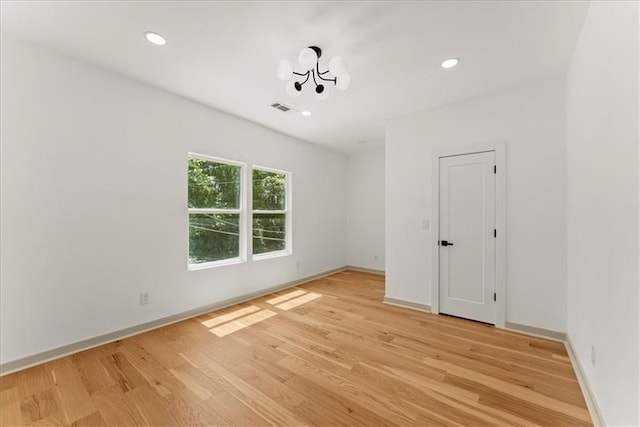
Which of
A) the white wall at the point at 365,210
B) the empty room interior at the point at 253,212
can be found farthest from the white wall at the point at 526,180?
the white wall at the point at 365,210

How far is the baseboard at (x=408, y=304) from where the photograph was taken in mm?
3594

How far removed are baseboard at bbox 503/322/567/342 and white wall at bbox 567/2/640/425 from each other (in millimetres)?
495

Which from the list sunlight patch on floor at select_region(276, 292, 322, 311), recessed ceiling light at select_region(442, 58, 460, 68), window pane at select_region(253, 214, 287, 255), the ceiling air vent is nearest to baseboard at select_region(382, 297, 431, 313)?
sunlight patch on floor at select_region(276, 292, 322, 311)

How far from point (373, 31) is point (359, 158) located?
4.19 m

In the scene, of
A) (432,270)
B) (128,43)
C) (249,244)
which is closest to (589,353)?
(432,270)

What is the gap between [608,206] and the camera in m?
1.53

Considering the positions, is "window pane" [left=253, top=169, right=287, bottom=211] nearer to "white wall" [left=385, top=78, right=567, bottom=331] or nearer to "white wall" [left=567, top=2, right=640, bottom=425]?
"white wall" [left=385, top=78, right=567, bottom=331]

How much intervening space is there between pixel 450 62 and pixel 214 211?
3301mm

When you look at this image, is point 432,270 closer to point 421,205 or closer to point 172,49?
point 421,205

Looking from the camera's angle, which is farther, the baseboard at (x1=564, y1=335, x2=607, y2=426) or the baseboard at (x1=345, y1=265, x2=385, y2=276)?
the baseboard at (x1=345, y1=265, x2=385, y2=276)

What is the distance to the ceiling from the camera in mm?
1883

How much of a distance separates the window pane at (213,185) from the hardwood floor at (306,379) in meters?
1.58

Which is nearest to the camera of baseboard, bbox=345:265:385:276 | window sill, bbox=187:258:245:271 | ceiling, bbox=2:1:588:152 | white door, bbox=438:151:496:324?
ceiling, bbox=2:1:588:152

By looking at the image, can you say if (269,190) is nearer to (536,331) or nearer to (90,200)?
(90,200)
